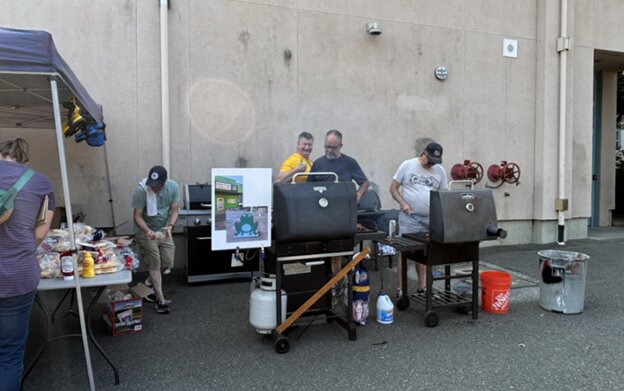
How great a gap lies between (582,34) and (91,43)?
8597 mm

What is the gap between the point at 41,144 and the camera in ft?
18.9

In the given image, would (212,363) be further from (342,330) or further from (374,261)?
(374,261)

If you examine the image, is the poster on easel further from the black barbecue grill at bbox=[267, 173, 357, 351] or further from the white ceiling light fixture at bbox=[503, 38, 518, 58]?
the white ceiling light fixture at bbox=[503, 38, 518, 58]

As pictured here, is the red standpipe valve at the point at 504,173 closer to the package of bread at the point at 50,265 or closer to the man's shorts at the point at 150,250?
the man's shorts at the point at 150,250

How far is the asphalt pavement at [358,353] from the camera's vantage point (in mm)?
3266

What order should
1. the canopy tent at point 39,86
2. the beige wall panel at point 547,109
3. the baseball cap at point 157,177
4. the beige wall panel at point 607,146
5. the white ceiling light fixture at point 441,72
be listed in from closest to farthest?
the canopy tent at point 39,86 < the baseball cap at point 157,177 < the white ceiling light fixture at point 441,72 < the beige wall panel at point 547,109 < the beige wall panel at point 607,146

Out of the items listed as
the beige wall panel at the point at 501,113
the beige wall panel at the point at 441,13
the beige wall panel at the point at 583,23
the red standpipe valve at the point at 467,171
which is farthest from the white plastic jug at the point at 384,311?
the beige wall panel at the point at 583,23

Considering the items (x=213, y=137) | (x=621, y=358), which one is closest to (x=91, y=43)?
(x=213, y=137)

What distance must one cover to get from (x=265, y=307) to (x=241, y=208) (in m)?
0.86

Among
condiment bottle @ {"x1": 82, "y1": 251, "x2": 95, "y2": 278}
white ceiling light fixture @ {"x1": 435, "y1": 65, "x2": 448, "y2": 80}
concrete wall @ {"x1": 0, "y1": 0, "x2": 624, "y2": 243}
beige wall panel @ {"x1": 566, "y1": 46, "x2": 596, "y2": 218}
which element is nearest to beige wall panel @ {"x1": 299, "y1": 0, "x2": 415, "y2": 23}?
concrete wall @ {"x1": 0, "y1": 0, "x2": 624, "y2": 243}

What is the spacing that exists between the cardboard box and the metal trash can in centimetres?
403

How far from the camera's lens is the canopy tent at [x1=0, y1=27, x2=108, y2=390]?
2.70 meters

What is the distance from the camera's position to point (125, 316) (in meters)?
4.14

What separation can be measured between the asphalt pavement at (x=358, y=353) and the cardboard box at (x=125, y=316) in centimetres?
9
